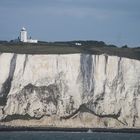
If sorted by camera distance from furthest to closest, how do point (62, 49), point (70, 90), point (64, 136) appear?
point (62, 49) → point (70, 90) → point (64, 136)

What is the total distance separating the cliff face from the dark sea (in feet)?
13.4

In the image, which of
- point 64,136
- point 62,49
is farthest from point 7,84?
point 64,136

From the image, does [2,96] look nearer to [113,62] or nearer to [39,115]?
[39,115]

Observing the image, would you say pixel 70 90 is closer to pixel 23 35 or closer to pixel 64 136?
pixel 64 136

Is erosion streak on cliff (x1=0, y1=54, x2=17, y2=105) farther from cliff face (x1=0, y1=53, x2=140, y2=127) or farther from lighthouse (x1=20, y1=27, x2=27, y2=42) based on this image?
lighthouse (x1=20, y1=27, x2=27, y2=42)

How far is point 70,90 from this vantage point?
9700 centimetres

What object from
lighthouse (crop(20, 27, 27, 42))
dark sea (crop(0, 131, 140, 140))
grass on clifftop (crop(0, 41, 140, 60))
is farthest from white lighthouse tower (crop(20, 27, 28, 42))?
dark sea (crop(0, 131, 140, 140))

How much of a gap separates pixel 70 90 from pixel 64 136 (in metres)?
10.4

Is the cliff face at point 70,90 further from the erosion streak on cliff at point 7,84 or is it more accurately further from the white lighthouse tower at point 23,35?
the white lighthouse tower at point 23,35

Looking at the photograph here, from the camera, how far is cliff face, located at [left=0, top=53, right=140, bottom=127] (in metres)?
95.0

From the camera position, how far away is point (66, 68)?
98.4 m

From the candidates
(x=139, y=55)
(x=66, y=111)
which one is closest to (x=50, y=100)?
(x=66, y=111)

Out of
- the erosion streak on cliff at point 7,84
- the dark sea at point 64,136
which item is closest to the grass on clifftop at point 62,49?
the erosion streak on cliff at point 7,84

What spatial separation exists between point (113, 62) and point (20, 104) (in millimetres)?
9707
